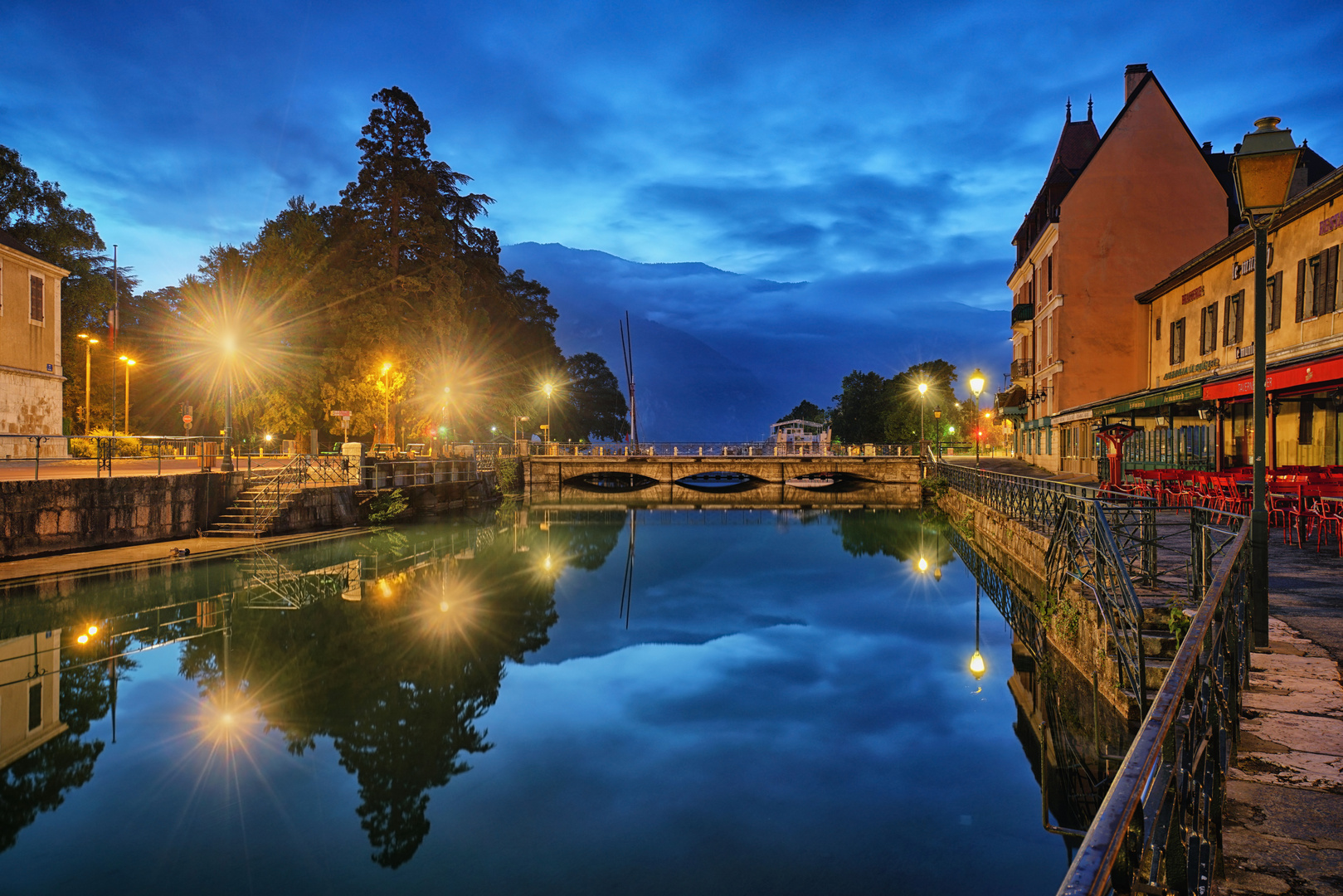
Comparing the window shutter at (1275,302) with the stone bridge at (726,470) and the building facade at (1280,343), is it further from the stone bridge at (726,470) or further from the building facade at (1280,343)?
the stone bridge at (726,470)

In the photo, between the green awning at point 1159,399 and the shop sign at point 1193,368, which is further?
the shop sign at point 1193,368

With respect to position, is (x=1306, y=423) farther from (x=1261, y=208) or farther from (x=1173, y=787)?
(x=1173, y=787)

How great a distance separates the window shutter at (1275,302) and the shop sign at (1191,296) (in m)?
6.04

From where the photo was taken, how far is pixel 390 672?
36.9ft

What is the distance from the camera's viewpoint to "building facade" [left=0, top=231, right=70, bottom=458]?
89.1 feet

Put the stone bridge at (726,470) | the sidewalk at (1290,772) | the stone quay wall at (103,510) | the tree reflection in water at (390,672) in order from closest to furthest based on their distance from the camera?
the sidewalk at (1290,772) → the tree reflection in water at (390,672) → the stone quay wall at (103,510) → the stone bridge at (726,470)

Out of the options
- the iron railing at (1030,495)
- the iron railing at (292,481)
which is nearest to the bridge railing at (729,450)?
the iron railing at (1030,495)

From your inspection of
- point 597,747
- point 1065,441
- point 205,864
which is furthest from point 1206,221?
point 205,864

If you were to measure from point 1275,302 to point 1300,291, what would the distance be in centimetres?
112

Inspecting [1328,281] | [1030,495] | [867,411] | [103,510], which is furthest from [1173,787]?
[867,411]

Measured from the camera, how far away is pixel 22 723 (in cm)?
859

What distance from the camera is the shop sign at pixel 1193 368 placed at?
2453 centimetres

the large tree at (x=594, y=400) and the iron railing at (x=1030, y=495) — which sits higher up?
the large tree at (x=594, y=400)

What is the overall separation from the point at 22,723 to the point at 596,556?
15955 mm
